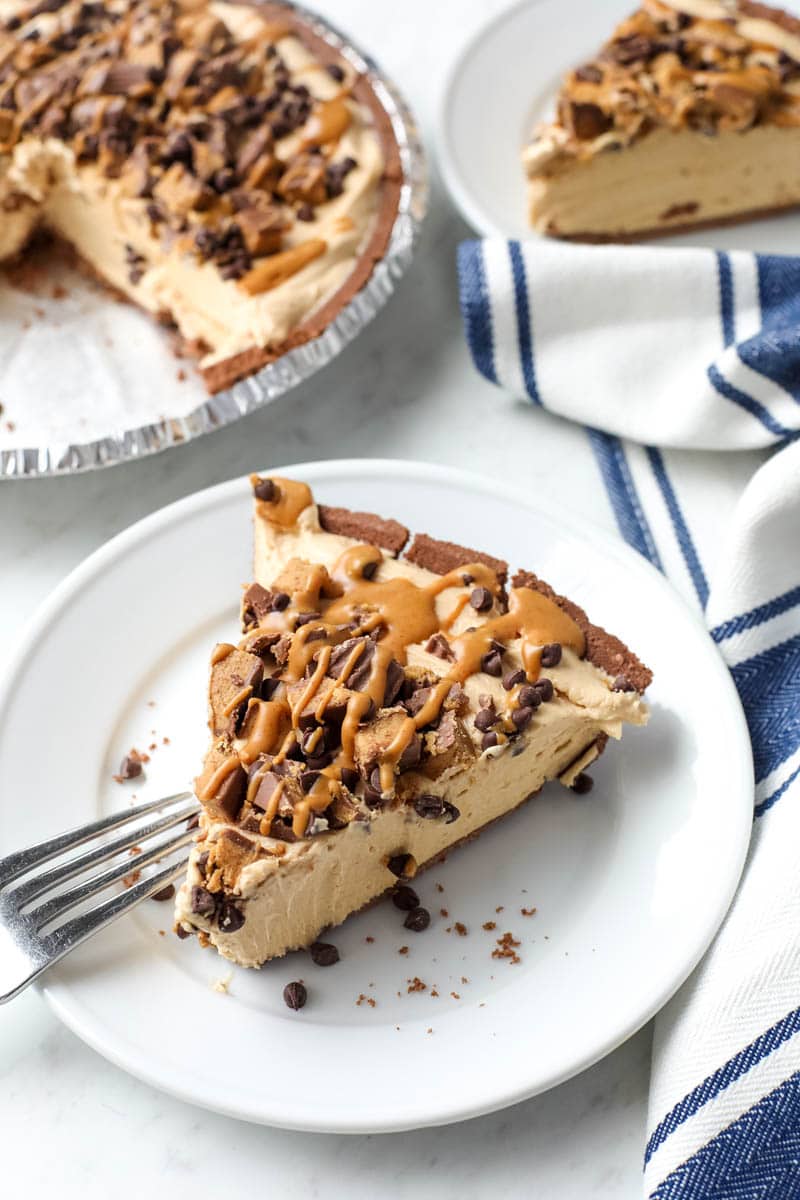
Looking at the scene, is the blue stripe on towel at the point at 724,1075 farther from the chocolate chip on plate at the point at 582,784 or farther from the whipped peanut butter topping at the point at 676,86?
the whipped peanut butter topping at the point at 676,86

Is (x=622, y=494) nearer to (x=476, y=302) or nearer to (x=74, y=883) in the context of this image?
(x=476, y=302)

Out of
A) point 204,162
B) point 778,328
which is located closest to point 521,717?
point 778,328

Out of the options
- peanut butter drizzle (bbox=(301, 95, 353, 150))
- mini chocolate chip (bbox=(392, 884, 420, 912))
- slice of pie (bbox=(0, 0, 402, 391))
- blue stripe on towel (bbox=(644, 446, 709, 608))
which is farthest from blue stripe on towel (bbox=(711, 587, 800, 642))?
peanut butter drizzle (bbox=(301, 95, 353, 150))

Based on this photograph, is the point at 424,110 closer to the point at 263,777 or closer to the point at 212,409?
the point at 212,409

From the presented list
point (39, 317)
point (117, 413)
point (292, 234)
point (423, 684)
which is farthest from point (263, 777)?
point (39, 317)

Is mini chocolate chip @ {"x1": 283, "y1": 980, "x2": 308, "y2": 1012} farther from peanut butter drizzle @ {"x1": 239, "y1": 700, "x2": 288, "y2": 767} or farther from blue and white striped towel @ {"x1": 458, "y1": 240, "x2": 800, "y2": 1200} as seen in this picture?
blue and white striped towel @ {"x1": 458, "y1": 240, "x2": 800, "y2": 1200}

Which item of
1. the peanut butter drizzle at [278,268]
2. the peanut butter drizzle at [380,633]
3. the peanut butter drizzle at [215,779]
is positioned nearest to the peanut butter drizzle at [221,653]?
the peanut butter drizzle at [380,633]

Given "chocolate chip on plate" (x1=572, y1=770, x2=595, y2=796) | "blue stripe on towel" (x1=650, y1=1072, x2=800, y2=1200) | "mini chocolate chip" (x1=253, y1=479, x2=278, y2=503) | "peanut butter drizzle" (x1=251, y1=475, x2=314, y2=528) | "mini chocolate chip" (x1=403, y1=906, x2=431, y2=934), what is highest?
"mini chocolate chip" (x1=253, y1=479, x2=278, y2=503)
